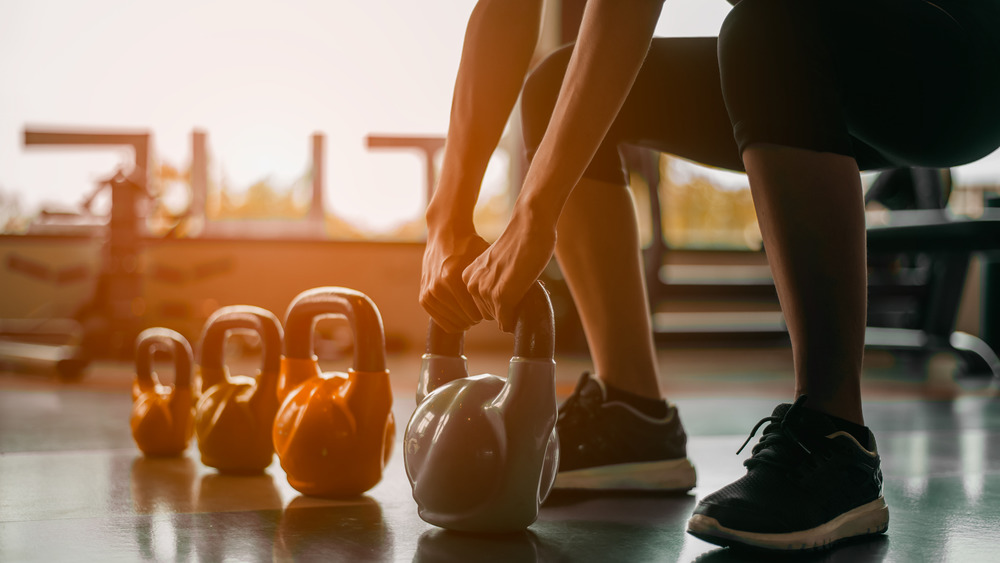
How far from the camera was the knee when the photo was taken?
1077 mm

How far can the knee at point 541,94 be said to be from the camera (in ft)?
3.53

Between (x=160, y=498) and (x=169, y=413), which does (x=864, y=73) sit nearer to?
(x=160, y=498)

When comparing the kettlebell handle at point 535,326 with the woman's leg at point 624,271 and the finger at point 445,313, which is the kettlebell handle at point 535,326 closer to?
the finger at point 445,313

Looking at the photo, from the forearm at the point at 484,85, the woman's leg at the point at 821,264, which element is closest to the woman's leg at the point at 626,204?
the forearm at the point at 484,85

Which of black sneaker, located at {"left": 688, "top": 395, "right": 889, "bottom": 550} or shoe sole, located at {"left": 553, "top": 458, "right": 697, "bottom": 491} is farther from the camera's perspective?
shoe sole, located at {"left": 553, "top": 458, "right": 697, "bottom": 491}

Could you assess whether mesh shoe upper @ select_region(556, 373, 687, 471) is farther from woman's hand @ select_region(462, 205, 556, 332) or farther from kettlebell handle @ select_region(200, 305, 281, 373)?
kettlebell handle @ select_region(200, 305, 281, 373)

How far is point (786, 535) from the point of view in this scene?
73 centimetres

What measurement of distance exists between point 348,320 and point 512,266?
37cm

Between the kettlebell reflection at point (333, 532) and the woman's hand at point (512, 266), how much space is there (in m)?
0.24

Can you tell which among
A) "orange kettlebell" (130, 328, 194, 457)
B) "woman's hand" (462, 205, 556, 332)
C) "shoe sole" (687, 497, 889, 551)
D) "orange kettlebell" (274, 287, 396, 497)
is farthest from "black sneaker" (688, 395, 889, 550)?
"orange kettlebell" (130, 328, 194, 457)

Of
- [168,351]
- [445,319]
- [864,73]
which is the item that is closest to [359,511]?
[445,319]

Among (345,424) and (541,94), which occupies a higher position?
(541,94)

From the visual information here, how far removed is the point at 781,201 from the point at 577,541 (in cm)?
39

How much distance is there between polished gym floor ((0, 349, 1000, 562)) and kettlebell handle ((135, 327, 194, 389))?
12 cm
